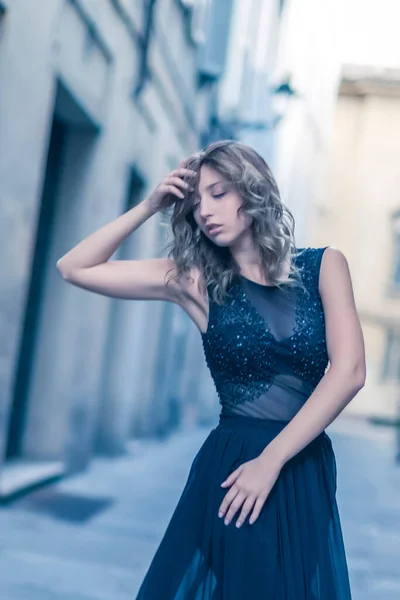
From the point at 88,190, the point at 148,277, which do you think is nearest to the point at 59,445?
the point at 88,190

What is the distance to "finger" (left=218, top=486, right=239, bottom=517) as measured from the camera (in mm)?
1786

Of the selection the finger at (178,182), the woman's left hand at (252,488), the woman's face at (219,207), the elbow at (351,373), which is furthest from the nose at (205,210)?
the woman's left hand at (252,488)

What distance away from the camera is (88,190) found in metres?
7.61

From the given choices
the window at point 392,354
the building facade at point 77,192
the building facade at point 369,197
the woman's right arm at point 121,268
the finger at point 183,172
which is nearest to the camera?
the finger at point 183,172

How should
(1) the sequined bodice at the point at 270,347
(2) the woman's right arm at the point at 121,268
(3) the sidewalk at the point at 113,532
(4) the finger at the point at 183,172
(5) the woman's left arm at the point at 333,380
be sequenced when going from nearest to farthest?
(5) the woman's left arm at the point at 333,380 < (1) the sequined bodice at the point at 270,347 < (4) the finger at the point at 183,172 < (2) the woman's right arm at the point at 121,268 < (3) the sidewalk at the point at 113,532

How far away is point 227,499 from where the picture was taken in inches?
70.5

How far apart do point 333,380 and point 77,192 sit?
236 inches

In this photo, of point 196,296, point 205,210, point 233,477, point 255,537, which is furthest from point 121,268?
point 255,537

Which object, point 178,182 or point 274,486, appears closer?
point 274,486

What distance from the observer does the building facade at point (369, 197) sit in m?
30.6

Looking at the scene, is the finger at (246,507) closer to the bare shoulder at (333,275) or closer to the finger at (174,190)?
the bare shoulder at (333,275)

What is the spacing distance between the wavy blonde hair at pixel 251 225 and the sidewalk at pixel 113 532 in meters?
2.41

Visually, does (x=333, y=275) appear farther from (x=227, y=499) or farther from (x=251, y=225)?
(x=227, y=499)

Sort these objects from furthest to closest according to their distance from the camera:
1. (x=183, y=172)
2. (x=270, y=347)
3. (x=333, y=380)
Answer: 1. (x=183, y=172)
2. (x=270, y=347)
3. (x=333, y=380)
